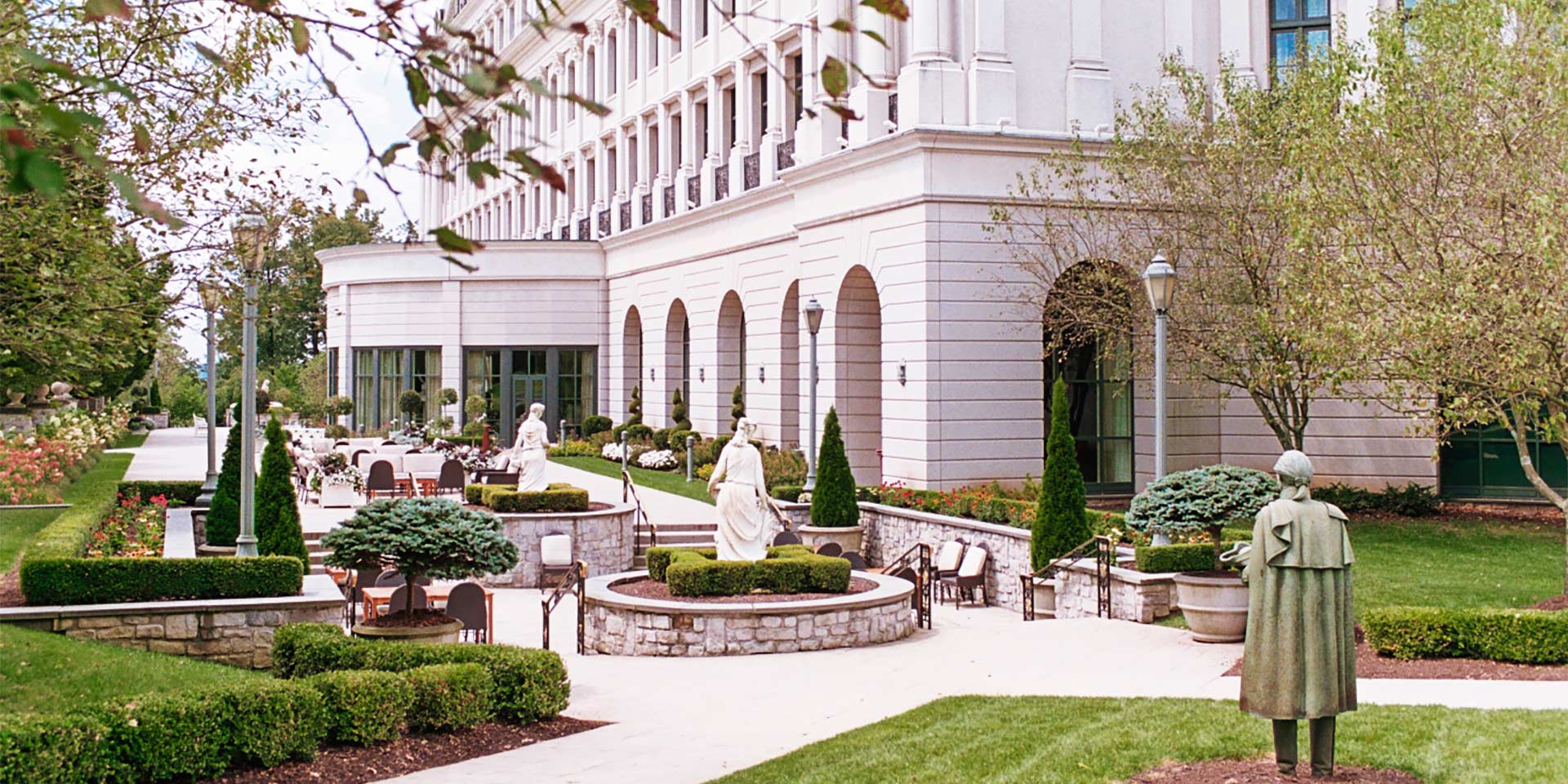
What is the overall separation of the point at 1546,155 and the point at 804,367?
17.8 metres

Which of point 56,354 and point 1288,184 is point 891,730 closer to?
point 56,354

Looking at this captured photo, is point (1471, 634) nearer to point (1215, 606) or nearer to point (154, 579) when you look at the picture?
point (1215, 606)

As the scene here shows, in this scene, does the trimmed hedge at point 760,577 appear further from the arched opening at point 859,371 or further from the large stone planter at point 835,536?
the arched opening at point 859,371

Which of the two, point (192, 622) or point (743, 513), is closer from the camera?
point (192, 622)

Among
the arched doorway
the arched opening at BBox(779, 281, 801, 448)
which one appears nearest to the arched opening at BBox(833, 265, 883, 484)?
the arched opening at BBox(779, 281, 801, 448)

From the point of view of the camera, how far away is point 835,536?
24.2 m

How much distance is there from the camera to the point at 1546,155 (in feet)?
49.2

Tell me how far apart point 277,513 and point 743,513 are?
19.3ft

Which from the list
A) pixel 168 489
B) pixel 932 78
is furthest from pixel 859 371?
pixel 168 489

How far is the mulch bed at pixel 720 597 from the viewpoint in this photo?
16484 millimetres

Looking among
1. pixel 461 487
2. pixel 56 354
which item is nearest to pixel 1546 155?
pixel 56 354

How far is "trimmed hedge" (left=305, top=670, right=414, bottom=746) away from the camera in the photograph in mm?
10422

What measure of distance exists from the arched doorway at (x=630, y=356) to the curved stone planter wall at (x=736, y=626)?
30942 millimetres

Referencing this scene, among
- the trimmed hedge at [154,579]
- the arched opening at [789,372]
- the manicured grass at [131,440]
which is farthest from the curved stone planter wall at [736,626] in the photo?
the manicured grass at [131,440]
